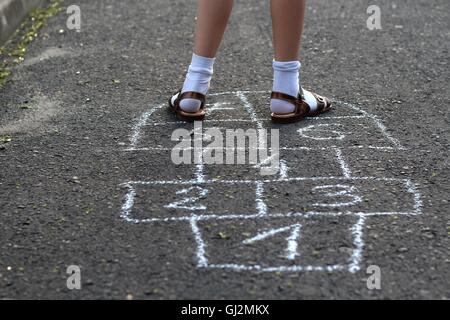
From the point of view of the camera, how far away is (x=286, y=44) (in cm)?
368

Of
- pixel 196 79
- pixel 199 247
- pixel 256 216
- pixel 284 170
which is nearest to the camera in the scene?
pixel 199 247

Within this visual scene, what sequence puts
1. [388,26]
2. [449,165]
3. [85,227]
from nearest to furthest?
[85,227] → [449,165] → [388,26]

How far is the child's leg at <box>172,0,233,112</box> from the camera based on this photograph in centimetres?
370

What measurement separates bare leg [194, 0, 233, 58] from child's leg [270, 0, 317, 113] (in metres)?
0.23

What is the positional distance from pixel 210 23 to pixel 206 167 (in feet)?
2.65

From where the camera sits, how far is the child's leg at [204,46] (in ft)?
12.1

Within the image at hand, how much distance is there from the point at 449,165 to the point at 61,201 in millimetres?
1631

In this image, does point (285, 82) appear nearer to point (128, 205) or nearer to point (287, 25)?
point (287, 25)

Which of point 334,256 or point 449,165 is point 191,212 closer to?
point 334,256

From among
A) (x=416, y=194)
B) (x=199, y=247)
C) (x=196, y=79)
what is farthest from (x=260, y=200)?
(x=196, y=79)

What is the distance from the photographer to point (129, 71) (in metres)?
4.60

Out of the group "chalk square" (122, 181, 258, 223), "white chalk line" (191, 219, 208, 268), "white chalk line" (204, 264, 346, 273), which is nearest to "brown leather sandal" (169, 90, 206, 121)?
"chalk square" (122, 181, 258, 223)

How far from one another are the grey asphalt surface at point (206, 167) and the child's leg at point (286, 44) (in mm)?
186
